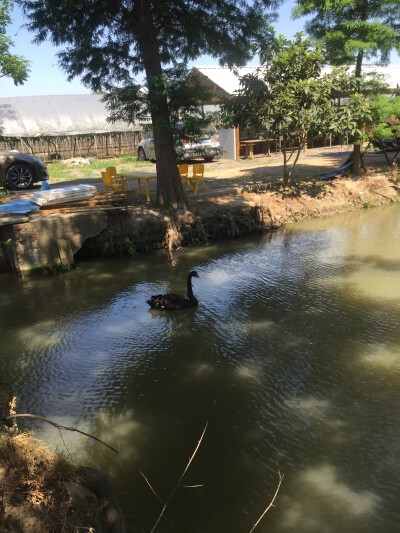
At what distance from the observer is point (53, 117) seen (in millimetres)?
27172

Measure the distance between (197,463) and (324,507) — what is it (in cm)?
123

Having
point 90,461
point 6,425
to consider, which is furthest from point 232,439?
point 6,425

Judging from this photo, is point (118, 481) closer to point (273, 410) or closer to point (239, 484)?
point (239, 484)

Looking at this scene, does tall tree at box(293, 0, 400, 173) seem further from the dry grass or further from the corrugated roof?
the dry grass

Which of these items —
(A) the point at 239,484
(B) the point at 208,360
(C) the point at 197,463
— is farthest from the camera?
(B) the point at 208,360

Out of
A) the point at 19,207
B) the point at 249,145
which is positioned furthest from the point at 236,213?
the point at 249,145

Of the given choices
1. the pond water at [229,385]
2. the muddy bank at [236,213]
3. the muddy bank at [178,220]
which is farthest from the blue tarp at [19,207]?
the pond water at [229,385]

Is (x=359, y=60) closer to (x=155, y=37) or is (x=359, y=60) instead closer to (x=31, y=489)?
(x=155, y=37)

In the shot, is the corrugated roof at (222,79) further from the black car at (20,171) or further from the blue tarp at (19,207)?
the blue tarp at (19,207)

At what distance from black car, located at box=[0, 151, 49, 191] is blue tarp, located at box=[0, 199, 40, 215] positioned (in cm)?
287

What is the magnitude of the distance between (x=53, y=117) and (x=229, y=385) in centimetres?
2610

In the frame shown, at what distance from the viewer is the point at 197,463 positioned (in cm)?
424

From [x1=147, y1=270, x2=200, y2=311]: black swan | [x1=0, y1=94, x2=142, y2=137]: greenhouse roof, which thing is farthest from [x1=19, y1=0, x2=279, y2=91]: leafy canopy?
[x1=0, y1=94, x2=142, y2=137]: greenhouse roof

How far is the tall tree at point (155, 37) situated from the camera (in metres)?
10.7
